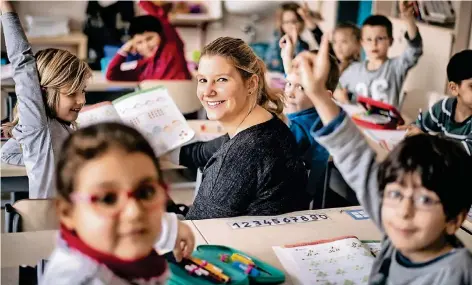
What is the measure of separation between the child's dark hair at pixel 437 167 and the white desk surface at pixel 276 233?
494 millimetres

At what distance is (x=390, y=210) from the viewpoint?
1196 mm

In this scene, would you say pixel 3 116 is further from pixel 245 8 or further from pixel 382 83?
pixel 245 8

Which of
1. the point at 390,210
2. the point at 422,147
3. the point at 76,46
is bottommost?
the point at 76,46

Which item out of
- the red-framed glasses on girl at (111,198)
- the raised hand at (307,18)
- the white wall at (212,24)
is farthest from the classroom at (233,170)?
the white wall at (212,24)

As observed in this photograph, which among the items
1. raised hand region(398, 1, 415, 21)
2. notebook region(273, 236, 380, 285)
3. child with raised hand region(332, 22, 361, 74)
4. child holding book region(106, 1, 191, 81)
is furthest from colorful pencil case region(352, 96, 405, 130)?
notebook region(273, 236, 380, 285)

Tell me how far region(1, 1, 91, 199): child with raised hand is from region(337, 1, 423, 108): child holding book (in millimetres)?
2042

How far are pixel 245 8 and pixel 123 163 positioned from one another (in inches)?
205

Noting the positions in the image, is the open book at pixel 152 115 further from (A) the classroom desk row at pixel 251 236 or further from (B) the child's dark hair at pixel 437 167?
(B) the child's dark hair at pixel 437 167

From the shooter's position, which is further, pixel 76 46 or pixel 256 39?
pixel 256 39

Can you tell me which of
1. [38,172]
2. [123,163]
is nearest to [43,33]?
[38,172]

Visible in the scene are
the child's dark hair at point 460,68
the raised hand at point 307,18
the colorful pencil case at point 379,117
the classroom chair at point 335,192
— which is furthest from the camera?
the raised hand at point 307,18

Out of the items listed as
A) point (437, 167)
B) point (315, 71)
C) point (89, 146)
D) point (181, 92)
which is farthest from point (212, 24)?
point (89, 146)

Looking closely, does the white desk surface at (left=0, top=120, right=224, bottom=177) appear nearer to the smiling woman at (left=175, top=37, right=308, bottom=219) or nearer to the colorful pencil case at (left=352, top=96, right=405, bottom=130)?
the smiling woman at (left=175, top=37, right=308, bottom=219)

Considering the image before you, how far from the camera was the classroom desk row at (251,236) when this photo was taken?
1.57 metres
